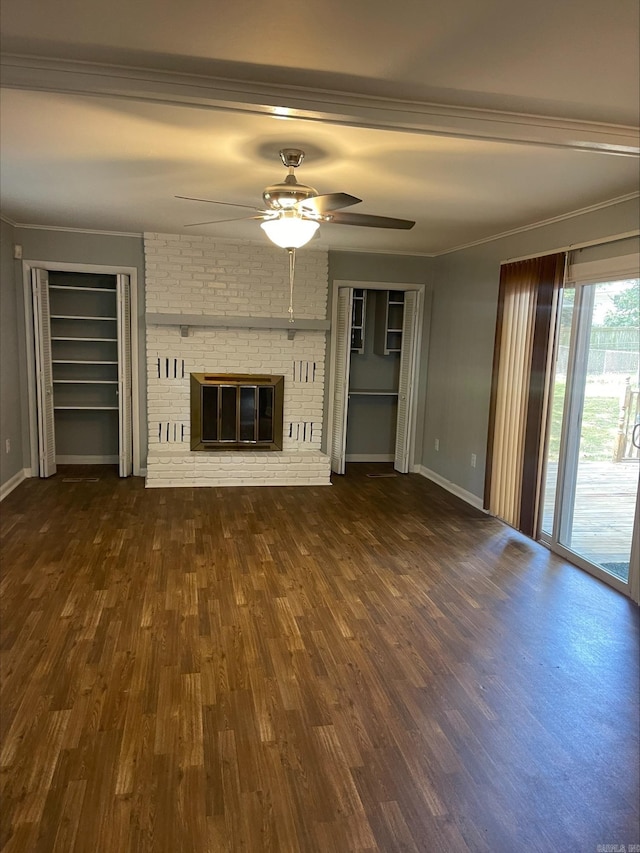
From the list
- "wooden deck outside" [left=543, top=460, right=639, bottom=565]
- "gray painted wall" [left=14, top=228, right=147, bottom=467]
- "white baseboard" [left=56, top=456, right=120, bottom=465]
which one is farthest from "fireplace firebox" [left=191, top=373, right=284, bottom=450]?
"wooden deck outside" [left=543, top=460, right=639, bottom=565]

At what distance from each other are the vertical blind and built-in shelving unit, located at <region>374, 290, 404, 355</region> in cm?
201

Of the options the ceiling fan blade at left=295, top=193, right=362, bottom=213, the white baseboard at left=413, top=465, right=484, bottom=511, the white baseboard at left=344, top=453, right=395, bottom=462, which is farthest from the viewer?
the white baseboard at left=344, top=453, right=395, bottom=462

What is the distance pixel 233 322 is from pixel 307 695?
4209 millimetres

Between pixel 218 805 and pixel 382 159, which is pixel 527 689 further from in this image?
pixel 382 159

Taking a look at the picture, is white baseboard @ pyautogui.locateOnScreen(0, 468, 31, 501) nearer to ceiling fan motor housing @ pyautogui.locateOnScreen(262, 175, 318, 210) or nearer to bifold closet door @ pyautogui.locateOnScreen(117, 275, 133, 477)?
bifold closet door @ pyautogui.locateOnScreen(117, 275, 133, 477)

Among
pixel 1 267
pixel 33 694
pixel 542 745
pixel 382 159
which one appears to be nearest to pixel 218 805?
pixel 33 694

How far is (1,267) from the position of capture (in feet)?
17.0

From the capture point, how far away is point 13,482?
18.0 feet

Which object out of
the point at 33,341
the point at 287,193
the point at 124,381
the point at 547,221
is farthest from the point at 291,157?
the point at 33,341

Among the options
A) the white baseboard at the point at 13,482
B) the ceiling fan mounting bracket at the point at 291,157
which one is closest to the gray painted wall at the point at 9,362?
the white baseboard at the point at 13,482

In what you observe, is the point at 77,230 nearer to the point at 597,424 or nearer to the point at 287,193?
the point at 287,193

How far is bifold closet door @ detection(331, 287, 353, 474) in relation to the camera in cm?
632

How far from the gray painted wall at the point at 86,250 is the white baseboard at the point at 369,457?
8.76 ft

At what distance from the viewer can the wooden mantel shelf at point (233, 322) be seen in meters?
5.82
